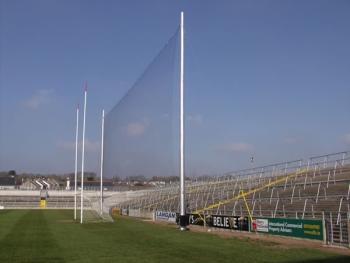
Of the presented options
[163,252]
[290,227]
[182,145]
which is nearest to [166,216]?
[182,145]

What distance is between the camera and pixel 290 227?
1845 centimetres

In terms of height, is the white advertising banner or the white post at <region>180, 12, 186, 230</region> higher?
the white post at <region>180, 12, 186, 230</region>

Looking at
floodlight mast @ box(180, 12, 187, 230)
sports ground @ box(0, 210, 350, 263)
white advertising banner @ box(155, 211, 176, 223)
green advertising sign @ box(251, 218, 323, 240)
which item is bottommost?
white advertising banner @ box(155, 211, 176, 223)

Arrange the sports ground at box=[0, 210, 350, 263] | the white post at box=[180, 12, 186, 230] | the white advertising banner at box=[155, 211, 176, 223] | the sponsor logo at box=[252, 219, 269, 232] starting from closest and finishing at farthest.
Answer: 1. the sports ground at box=[0, 210, 350, 263]
2. the sponsor logo at box=[252, 219, 269, 232]
3. the white post at box=[180, 12, 186, 230]
4. the white advertising banner at box=[155, 211, 176, 223]

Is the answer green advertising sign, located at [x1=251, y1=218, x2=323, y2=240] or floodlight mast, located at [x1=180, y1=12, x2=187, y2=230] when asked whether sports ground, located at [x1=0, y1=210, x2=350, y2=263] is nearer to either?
green advertising sign, located at [x1=251, y1=218, x2=323, y2=240]

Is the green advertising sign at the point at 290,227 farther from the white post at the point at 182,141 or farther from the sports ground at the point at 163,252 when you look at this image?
the white post at the point at 182,141

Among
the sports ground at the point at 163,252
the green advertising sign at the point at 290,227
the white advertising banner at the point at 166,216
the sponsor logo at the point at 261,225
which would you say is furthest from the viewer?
the white advertising banner at the point at 166,216

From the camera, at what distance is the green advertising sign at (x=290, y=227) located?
55.2ft

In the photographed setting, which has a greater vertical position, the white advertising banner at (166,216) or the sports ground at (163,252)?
the sports ground at (163,252)

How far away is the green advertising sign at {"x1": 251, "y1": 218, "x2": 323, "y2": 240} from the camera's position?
16828 mm

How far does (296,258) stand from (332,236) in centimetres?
391

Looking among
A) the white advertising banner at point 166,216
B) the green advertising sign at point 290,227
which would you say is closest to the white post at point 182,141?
the green advertising sign at point 290,227

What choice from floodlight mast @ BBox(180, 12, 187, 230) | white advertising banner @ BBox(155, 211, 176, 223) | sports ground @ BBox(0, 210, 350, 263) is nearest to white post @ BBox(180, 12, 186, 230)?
floodlight mast @ BBox(180, 12, 187, 230)

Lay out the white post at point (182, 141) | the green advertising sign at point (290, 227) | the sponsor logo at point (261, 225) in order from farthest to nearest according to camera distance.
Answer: the white post at point (182, 141)
the sponsor logo at point (261, 225)
the green advertising sign at point (290, 227)
